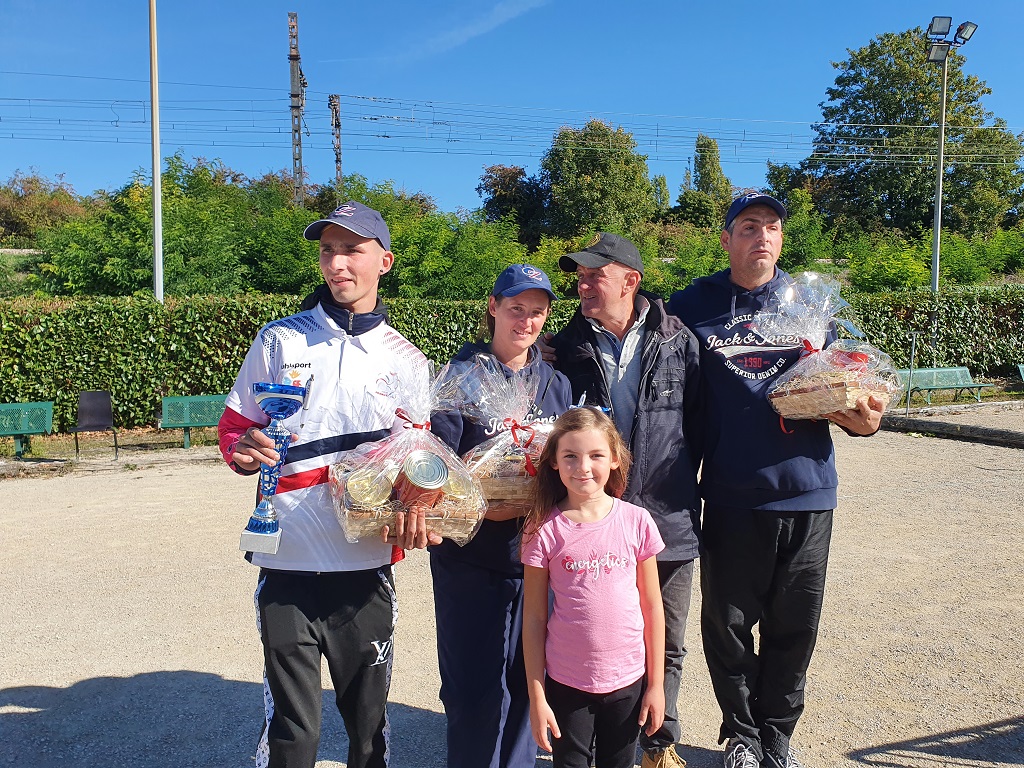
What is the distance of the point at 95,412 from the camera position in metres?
11.4

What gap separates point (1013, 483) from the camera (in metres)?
8.93

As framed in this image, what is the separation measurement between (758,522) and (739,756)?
39.8 inches

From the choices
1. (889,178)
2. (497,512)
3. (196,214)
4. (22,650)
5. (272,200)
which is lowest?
(22,650)

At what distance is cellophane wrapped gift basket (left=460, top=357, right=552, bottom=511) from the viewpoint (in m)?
2.84

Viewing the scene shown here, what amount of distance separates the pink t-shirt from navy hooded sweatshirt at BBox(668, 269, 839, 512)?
26.4 inches

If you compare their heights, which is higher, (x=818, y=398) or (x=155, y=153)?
(x=155, y=153)

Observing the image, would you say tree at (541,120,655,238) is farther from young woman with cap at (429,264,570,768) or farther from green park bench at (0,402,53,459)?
young woman with cap at (429,264,570,768)

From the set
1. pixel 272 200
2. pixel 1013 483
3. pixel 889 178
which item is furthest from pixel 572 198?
pixel 1013 483

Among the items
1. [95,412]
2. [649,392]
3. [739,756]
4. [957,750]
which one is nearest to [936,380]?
[957,750]

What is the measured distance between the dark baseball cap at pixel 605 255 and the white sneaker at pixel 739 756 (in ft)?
6.87

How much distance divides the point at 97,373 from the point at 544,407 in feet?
38.8

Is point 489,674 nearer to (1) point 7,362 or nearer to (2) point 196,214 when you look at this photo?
(1) point 7,362

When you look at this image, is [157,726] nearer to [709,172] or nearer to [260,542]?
[260,542]

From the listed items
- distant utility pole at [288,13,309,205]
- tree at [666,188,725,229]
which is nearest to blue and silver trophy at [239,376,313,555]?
distant utility pole at [288,13,309,205]
